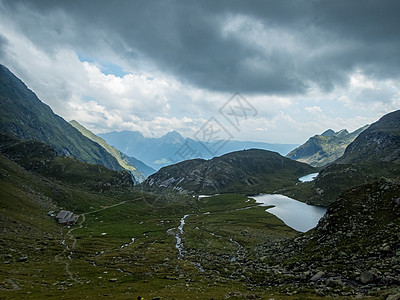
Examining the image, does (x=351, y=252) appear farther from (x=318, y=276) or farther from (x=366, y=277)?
(x=366, y=277)

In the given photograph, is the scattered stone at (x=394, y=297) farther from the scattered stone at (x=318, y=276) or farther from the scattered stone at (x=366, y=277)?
the scattered stone at (x=318, y=276)

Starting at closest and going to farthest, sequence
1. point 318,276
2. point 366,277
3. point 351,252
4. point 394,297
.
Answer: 1. point 394,297
2. point 366,277
3. point 318,276
4. point 351,252

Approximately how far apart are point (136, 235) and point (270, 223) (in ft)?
263

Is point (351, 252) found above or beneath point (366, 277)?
above

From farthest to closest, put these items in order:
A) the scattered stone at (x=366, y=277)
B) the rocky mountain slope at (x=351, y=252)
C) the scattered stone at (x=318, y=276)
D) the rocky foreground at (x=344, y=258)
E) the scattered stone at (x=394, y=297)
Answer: the scattered stone at (x=318, y=276), the rocky foreground at (x=344, y=258), the rocky mountain slope at (x=351, y=252), the scattered stone at (x=366, y=277), the scattered stone at (x=394, y=297)

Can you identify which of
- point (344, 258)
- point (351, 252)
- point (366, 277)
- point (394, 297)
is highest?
point (351, 252)

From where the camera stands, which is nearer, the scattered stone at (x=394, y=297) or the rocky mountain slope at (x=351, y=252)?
the scattered stone at (x=394, y=297)

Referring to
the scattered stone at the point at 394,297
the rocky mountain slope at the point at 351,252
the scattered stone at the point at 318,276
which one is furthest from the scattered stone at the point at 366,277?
the scattered stone at the point at 394,297

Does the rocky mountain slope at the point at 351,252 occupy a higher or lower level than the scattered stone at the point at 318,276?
higher

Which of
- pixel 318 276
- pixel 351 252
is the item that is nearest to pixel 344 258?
pixel 351 252

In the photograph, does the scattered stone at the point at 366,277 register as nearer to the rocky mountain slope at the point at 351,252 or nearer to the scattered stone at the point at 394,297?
the rocky mountain slope at the point at 351,252

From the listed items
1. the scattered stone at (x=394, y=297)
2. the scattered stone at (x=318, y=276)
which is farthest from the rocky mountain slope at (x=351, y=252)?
the scattered stone at (x=394, y=297)

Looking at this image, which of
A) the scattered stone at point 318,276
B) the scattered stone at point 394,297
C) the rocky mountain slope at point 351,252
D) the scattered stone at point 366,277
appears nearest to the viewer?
the scattered stone at point 394,297

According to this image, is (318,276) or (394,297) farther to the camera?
(318,276)
